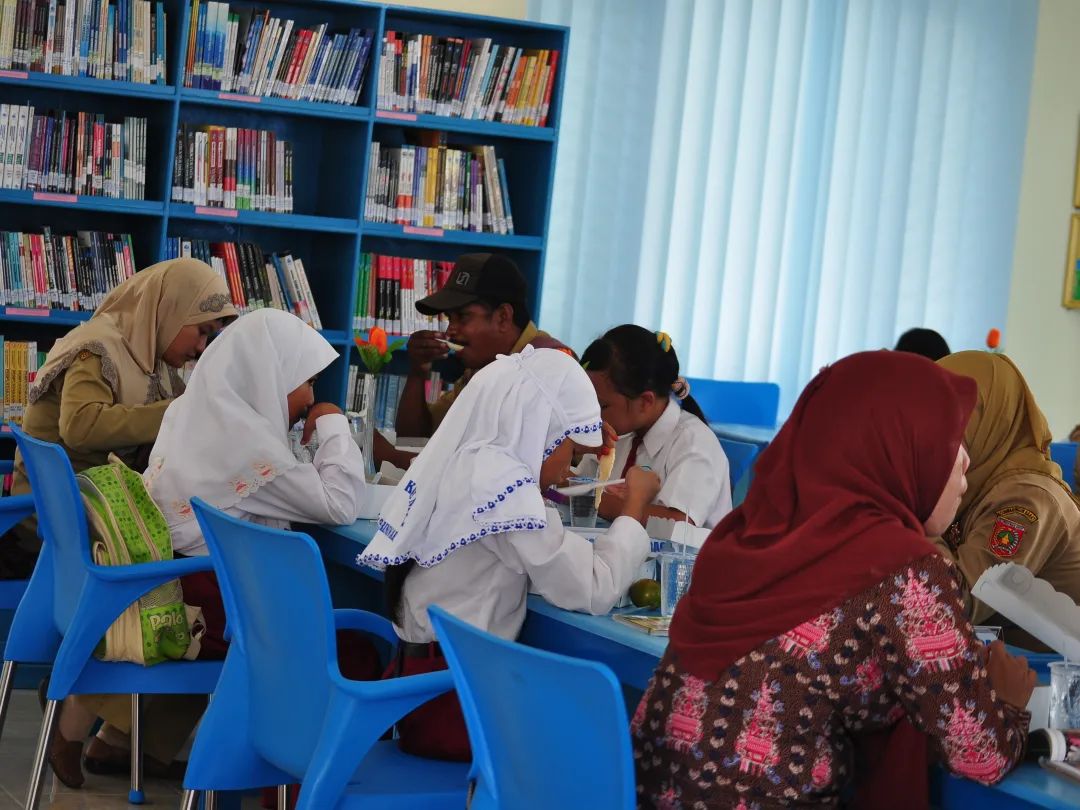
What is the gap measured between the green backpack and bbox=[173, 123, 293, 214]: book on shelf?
6.57 feet

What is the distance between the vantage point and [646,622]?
2.19 metres

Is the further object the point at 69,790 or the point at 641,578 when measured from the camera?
the point at 69,790

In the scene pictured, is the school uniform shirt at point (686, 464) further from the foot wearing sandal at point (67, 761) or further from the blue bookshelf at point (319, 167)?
the blue bookshelf at point (319, 167)

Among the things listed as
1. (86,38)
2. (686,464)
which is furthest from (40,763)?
(86,38)

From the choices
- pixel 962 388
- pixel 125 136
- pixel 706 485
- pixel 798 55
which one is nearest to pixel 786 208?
pixel 798 55

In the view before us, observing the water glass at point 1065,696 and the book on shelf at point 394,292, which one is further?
the book on shelf at point 394,292

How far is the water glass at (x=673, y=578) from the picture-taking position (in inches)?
88.7

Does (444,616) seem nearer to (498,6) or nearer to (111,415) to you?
(111,415)

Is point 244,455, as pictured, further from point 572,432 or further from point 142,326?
point 142,326

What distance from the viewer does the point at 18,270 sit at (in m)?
4.59

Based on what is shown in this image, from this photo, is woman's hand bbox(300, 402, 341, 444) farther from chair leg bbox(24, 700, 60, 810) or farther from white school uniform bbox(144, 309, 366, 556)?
chair leg bbox(24, 700, 60, 810)

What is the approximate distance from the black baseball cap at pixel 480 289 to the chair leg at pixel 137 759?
4.64 ft

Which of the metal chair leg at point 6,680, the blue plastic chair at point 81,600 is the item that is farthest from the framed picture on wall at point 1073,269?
the metal chair leg at point 6,680

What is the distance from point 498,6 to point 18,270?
2126 mm
